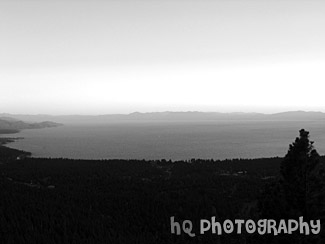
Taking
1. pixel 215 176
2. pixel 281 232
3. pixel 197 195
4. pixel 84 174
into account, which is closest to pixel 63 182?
pixel 84 174

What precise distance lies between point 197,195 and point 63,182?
28208 mm

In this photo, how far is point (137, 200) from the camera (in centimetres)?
4775

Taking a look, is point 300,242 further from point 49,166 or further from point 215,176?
point 49,166

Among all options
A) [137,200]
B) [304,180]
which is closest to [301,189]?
[304,180]

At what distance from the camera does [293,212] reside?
635 inches

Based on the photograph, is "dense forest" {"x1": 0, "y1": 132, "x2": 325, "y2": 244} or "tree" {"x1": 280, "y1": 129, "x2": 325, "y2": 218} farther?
"dense forest" {"x1": 0, "y1": 132, "x2": 325, "y2": 244}

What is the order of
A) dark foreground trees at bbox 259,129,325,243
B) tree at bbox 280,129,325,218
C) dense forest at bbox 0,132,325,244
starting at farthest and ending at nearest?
dense forest at bbox 0,132,325,244
tree at bbox 280,129,325,218
dark foreground trees at bbox 259,129,325,243

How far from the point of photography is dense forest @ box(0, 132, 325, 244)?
18172 millimetres

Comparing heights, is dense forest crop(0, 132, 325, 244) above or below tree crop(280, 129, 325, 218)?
below

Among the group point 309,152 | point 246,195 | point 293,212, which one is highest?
point 309,152

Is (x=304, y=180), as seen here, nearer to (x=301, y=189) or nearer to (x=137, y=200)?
(x=301, y=189)

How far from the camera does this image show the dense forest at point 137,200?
1817 cm

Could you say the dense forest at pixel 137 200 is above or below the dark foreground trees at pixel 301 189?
below

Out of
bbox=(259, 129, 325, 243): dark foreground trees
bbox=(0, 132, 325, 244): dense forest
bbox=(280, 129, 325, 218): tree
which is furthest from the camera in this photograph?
bbox=(0, 132, 325, 244): dense forest
